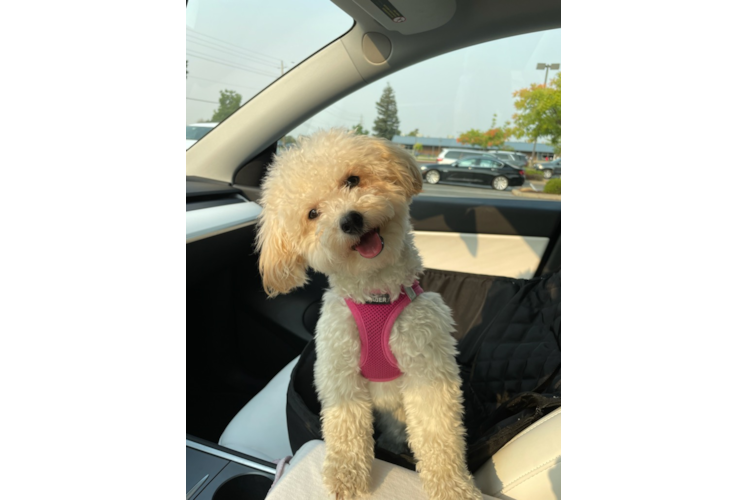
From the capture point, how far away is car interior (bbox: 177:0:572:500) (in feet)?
5.23

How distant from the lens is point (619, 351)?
0.49m

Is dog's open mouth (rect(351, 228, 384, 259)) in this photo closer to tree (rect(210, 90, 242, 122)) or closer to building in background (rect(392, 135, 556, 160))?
building in background (rect(392, 135, 556, 160))

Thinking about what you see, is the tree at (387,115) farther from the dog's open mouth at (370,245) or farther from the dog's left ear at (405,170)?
the dog's open mouth at (370,245)

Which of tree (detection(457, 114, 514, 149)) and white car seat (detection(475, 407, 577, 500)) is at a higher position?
tree (detection(457, 114, 514, 149))

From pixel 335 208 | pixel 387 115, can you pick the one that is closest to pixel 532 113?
pixel 387 115

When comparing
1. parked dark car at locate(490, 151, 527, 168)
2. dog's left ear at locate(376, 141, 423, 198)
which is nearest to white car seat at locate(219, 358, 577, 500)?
dog's left ear at locate(376, 141, 423, 198)

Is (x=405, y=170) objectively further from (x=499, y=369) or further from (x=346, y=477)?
(x=346, y=477)

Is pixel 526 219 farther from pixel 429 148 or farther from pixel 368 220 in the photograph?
pixel 368 220

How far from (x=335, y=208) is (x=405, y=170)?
1.21 feet

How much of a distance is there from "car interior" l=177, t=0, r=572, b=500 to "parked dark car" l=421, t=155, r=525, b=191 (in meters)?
0.22

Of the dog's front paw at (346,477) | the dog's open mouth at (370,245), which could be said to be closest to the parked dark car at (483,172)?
the dog's open mouth at (370,245)

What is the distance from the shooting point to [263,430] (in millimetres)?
1954

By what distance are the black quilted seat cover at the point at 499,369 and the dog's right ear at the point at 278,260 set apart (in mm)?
498

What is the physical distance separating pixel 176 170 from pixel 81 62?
120mm
